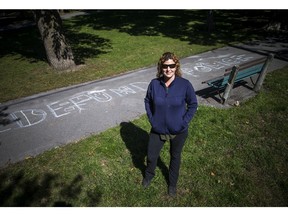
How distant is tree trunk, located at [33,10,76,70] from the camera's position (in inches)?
384

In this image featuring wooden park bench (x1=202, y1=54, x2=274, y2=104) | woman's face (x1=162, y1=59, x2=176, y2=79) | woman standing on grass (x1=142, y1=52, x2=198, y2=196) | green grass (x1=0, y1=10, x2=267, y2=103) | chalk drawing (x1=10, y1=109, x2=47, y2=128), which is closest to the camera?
woman's face (x1=162, y1=59, x2=176, y2=79)

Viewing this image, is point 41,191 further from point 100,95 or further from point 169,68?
point 100,95

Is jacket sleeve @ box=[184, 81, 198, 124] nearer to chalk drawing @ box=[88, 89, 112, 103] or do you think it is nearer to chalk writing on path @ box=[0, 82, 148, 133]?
chalk writing on path @ box=[0, 82, 148, 133]

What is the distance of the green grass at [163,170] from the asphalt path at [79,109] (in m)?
0.44

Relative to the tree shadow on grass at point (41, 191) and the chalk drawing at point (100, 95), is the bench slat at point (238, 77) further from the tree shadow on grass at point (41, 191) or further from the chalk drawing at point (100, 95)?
the tree shadow on grass at point (41, 191)

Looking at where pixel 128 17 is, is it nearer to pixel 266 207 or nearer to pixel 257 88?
pixel 257 88

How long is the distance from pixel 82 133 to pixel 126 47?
28.2ft

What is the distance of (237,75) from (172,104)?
13.5ft

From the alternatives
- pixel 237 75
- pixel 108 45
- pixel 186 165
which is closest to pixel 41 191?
pixel 186 165

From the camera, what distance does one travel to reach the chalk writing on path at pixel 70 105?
661cm

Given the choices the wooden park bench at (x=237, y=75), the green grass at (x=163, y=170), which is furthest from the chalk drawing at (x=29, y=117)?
the wooden park bench at (x=237, y=75)

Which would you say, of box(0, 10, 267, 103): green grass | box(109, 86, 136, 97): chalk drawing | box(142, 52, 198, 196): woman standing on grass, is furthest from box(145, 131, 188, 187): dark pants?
box(0, 10, 267, 103): green grass

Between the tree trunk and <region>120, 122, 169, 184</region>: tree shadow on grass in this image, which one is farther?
the tree trunk

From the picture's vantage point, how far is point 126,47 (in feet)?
44.8
